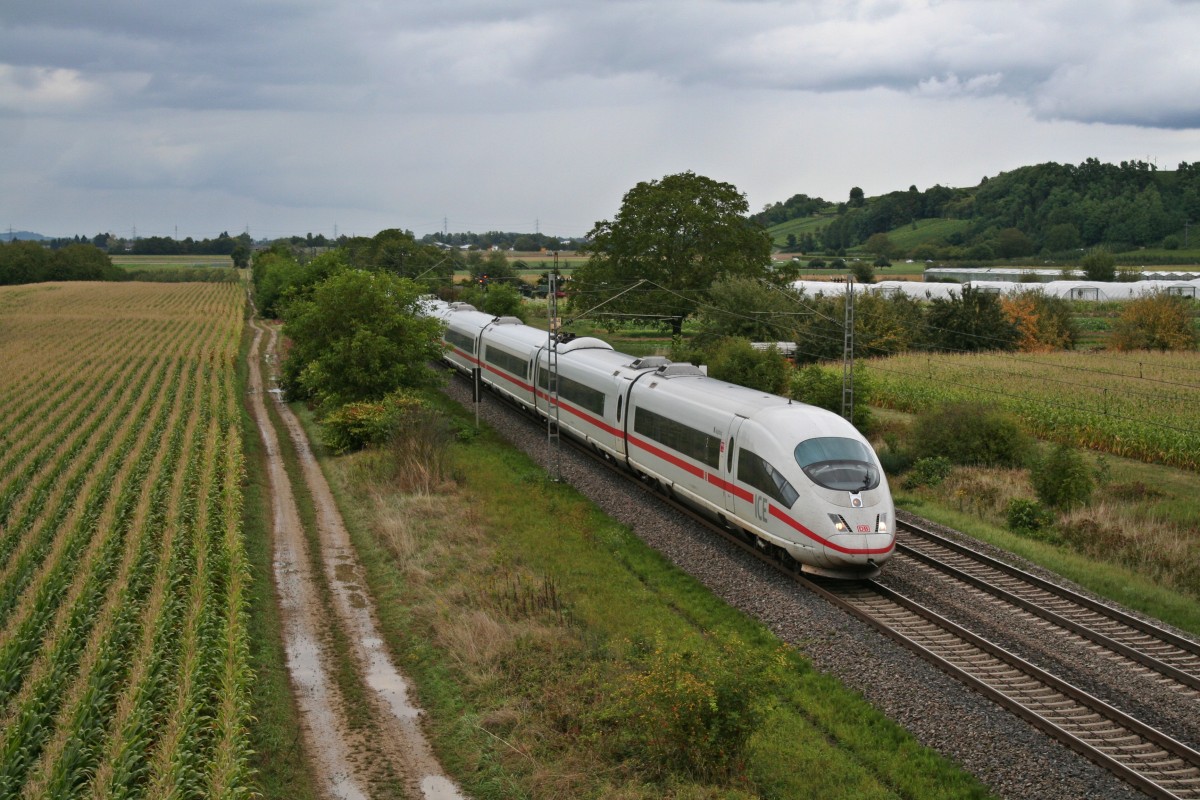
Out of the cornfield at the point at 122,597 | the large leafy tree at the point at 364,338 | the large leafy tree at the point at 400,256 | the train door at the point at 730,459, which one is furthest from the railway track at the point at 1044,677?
the large leafy tree at the point at 400,256

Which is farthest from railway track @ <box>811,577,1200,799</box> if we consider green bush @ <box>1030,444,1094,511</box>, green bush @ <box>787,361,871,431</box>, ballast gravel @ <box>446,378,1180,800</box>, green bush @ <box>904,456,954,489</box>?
green bush @ <box>787,361,871,431</box>

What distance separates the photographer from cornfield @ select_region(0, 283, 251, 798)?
11.6 meters

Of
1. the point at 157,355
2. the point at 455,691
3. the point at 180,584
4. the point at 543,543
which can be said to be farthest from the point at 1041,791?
the point at 157,355

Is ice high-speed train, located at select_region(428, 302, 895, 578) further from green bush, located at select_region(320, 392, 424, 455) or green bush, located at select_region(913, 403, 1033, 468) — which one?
green bush, located at select_region(913, 403, 1033, 468)

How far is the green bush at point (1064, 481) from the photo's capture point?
955 inches

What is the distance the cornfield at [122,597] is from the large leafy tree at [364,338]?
12.7 feet

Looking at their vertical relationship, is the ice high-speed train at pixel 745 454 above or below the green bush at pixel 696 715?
above

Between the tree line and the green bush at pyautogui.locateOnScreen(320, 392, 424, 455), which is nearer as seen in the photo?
the green bush at pyautogui.locateOnScreen(320, 392, 424, 455)

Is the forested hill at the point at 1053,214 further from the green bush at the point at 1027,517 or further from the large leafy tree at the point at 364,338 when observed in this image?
the green bush at the point at 1027,517

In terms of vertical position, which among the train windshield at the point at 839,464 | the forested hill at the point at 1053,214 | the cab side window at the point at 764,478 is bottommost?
the cab side window at the point at 764,478

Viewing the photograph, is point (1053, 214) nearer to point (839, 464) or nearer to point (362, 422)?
point (362, 422)

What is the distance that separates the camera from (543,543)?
857 inches

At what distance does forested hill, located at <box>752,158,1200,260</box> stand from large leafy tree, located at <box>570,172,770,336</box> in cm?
9369

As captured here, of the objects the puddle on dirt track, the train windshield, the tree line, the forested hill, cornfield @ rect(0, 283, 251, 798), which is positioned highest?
the forested hill
